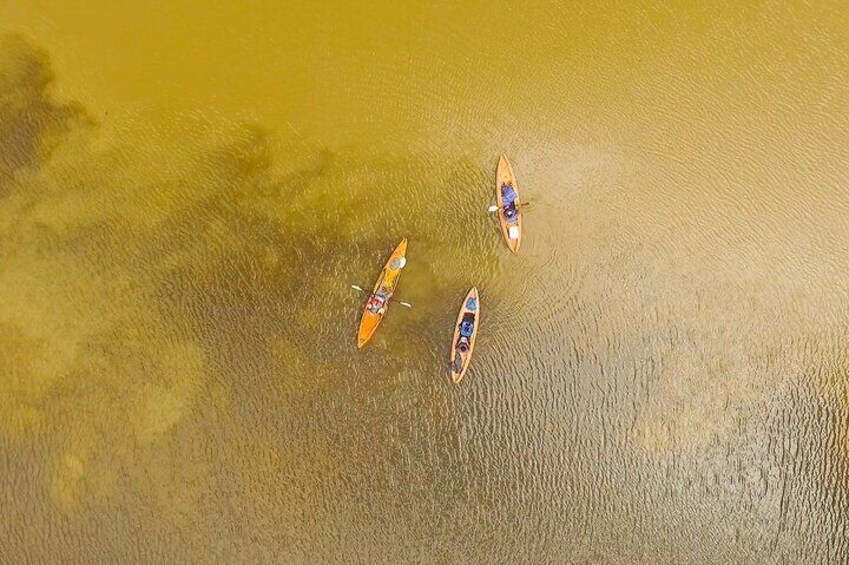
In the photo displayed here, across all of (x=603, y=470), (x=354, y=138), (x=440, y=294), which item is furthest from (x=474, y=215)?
(x=603, y=470)

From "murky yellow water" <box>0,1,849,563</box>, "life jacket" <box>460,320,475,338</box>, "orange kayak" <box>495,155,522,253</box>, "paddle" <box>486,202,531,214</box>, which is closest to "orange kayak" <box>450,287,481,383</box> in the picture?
"life jacket" <box>460,320,475,338</box>

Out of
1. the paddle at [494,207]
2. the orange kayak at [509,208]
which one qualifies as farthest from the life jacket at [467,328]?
the paddle at [494,207]

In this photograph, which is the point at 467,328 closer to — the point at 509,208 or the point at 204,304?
the point at 509,208

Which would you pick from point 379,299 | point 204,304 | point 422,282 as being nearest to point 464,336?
point 422,282

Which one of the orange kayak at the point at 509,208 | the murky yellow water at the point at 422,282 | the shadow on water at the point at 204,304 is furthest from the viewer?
the orange kayak at the point at 509,208

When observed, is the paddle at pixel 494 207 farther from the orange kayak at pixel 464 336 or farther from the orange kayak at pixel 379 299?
the orange kayak at pixel 379 299

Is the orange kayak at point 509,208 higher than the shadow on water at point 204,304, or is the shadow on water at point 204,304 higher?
the orange kayak at point 509,208
